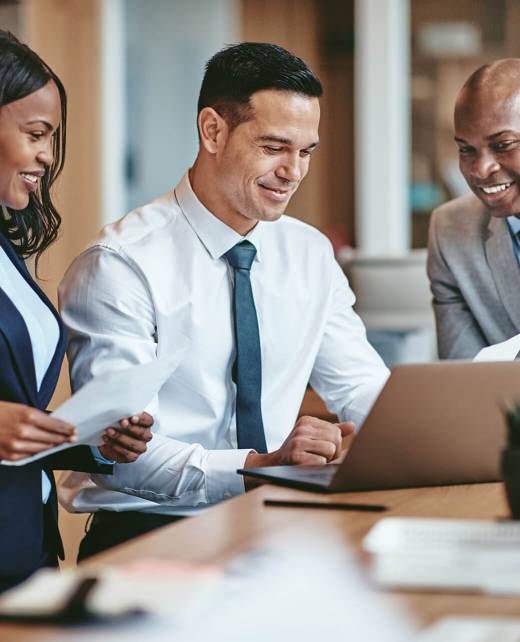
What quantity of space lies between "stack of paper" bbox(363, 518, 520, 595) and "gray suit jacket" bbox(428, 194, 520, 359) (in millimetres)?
1426

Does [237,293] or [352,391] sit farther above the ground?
[237,293]

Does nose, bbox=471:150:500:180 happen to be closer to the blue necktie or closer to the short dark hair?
the short dark hair

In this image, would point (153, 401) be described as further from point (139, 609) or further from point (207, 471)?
point (139, 609)

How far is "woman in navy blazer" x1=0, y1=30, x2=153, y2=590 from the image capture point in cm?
159

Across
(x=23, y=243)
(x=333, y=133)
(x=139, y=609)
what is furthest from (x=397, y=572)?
(x=333, y=133)

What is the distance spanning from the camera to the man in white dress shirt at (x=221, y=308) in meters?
1.84

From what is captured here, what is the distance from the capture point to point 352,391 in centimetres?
213

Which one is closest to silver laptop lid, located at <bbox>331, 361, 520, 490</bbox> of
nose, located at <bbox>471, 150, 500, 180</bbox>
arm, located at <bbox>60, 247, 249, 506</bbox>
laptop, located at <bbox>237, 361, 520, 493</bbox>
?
laptop, located at <bbox>237, 361, 520, 493</bbox>

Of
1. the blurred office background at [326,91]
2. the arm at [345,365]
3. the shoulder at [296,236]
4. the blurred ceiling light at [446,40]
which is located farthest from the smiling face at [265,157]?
the blurred ceiling light at [446,40]

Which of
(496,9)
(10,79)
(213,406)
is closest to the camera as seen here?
(10,79)

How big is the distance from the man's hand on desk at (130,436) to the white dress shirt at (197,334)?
162mm

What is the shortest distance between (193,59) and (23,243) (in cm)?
518

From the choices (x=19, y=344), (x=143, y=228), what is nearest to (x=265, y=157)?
(x=143, y=228)

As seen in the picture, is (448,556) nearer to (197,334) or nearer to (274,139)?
(197,334)
